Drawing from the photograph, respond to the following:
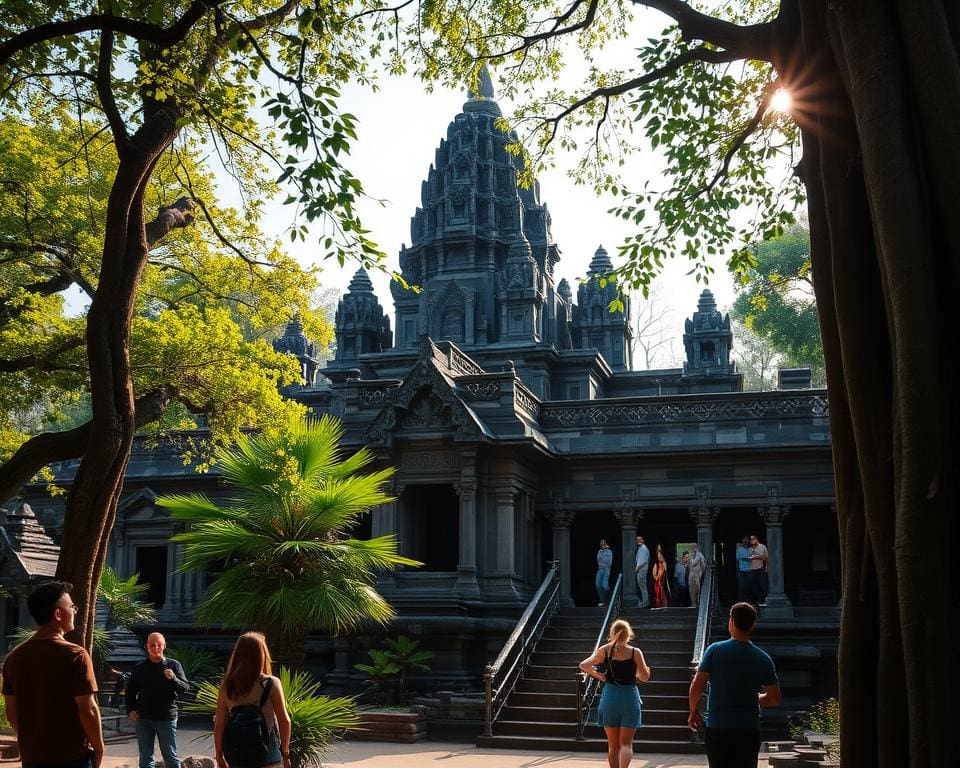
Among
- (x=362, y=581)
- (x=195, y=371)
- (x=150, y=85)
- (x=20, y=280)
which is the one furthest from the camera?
(x=20, y=280)

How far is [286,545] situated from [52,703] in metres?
5.69

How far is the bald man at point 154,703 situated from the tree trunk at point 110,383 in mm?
1094

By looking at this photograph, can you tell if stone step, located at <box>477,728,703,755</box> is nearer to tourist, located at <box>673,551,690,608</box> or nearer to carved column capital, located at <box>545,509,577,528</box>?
tourist, located at <box>673,551,690,608</box>

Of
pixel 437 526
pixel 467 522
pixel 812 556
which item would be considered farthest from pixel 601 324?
pixel 467 522

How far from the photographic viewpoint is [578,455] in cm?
2477

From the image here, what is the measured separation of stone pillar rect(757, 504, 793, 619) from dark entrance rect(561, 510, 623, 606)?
553cm

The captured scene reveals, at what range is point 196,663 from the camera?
20.9m

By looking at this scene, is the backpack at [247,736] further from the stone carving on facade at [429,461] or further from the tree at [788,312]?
the tree at [788,312]

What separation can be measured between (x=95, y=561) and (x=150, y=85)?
439 centimetres

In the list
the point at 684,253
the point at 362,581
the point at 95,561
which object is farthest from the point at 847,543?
the point at 362,581

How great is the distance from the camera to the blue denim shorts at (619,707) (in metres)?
9.91

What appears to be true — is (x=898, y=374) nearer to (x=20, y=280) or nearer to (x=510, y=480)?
(x=20, y=280)

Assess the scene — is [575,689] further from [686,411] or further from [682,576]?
[686,411]

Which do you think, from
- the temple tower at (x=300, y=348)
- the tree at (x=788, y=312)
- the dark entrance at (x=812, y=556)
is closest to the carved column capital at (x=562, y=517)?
the dark entrance at (x=812, y=556)
